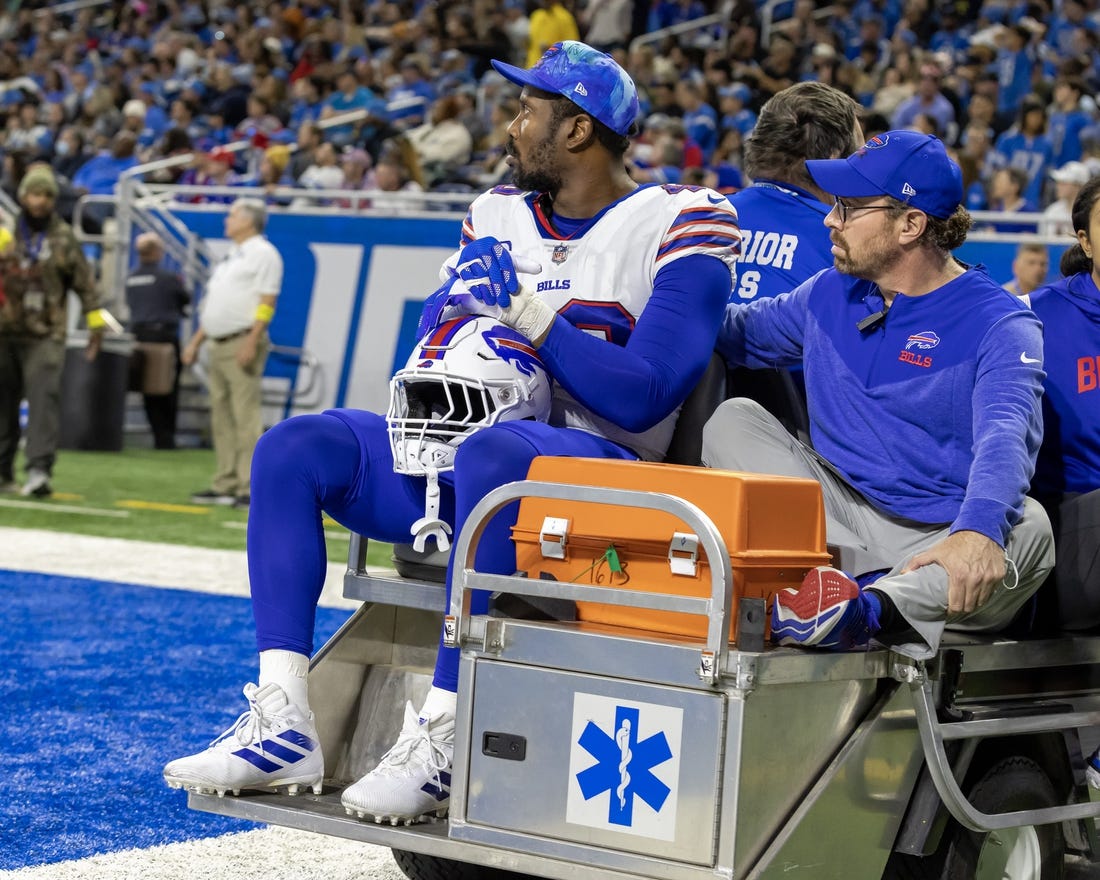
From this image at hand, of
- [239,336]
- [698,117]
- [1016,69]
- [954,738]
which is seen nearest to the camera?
[954,738]

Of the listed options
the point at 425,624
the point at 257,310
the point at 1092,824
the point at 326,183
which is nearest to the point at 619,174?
the point at 425,624

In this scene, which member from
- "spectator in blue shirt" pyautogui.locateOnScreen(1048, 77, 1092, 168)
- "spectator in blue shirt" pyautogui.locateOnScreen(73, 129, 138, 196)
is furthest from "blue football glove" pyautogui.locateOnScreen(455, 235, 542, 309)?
"spectator in blue shirt" pyautogui.locateOnScreen(73, 129, 138, 196)

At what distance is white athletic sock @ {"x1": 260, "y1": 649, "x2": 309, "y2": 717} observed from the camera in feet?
10.8

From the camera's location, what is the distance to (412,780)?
3059 millimetres

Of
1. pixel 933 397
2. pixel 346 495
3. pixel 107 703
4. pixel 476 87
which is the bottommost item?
pixel 107 703

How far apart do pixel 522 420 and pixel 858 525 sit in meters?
0.72

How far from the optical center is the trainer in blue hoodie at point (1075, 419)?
3.56 metres

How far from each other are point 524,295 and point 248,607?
4.58 metres

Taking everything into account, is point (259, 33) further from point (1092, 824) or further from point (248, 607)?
point (1092, 824)

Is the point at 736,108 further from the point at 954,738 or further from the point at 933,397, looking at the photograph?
the point at 954,738

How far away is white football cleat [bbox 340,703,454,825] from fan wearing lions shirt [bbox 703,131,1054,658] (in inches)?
32.8

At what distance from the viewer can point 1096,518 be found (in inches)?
140

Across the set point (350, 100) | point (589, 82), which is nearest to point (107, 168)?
point (350, 100)

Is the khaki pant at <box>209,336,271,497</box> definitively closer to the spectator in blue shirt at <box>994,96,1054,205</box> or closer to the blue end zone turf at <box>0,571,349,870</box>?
the blue end zone turf at <box>0,571,349,870</box>
